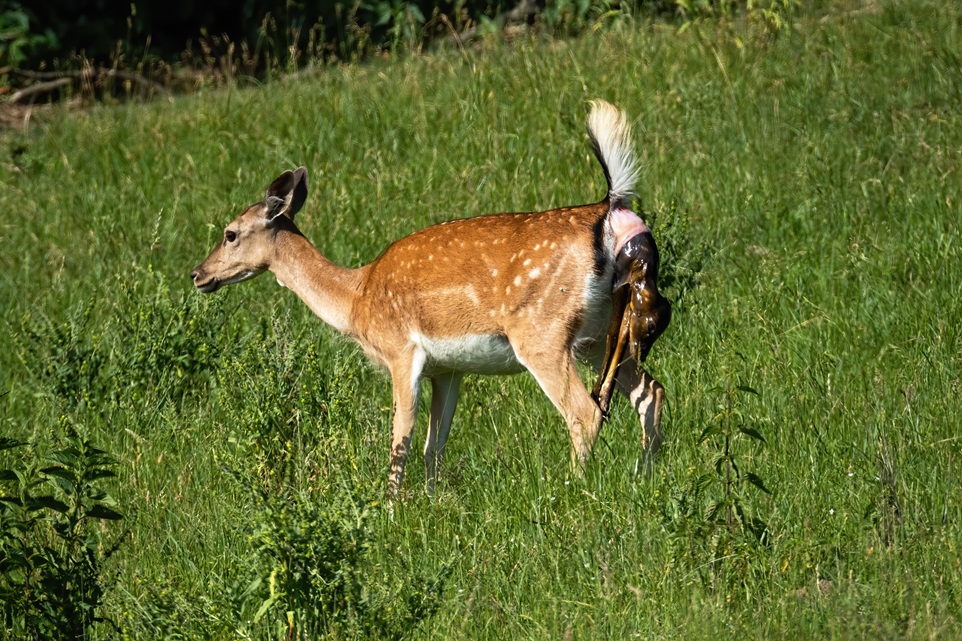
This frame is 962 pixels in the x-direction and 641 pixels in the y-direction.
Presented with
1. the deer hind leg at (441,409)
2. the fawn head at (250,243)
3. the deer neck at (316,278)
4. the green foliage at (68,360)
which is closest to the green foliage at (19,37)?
the green foliage at (68,360)

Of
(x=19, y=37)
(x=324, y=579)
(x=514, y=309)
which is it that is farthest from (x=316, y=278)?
(x=19, y=37)

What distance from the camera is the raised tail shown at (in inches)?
220

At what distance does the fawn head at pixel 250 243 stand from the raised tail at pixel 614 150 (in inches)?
75.9

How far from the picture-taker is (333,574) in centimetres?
418

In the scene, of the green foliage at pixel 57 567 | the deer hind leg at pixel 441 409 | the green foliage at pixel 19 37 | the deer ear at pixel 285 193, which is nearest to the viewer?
the green foliage at pixel 57 567

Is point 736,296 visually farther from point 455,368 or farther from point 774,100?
point 774,100

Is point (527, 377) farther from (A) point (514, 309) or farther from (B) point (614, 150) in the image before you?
(B) point (614, 150)

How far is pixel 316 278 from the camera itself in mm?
6773

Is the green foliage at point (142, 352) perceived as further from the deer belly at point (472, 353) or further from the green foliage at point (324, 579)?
the green foliage at point (324, 579)

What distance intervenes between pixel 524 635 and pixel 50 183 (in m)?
7.27

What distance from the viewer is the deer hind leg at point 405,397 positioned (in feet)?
19.7

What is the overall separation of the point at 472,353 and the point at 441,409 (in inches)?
17.4

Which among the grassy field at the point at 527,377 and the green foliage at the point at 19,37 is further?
the green foliage at the point at 19,37

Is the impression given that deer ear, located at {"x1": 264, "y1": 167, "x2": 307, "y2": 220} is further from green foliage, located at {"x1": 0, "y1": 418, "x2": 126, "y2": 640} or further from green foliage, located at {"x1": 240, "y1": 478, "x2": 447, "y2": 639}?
green foliage, located at {"x1": 240, "y1": 478, "x2": 447, "y2": 639}
